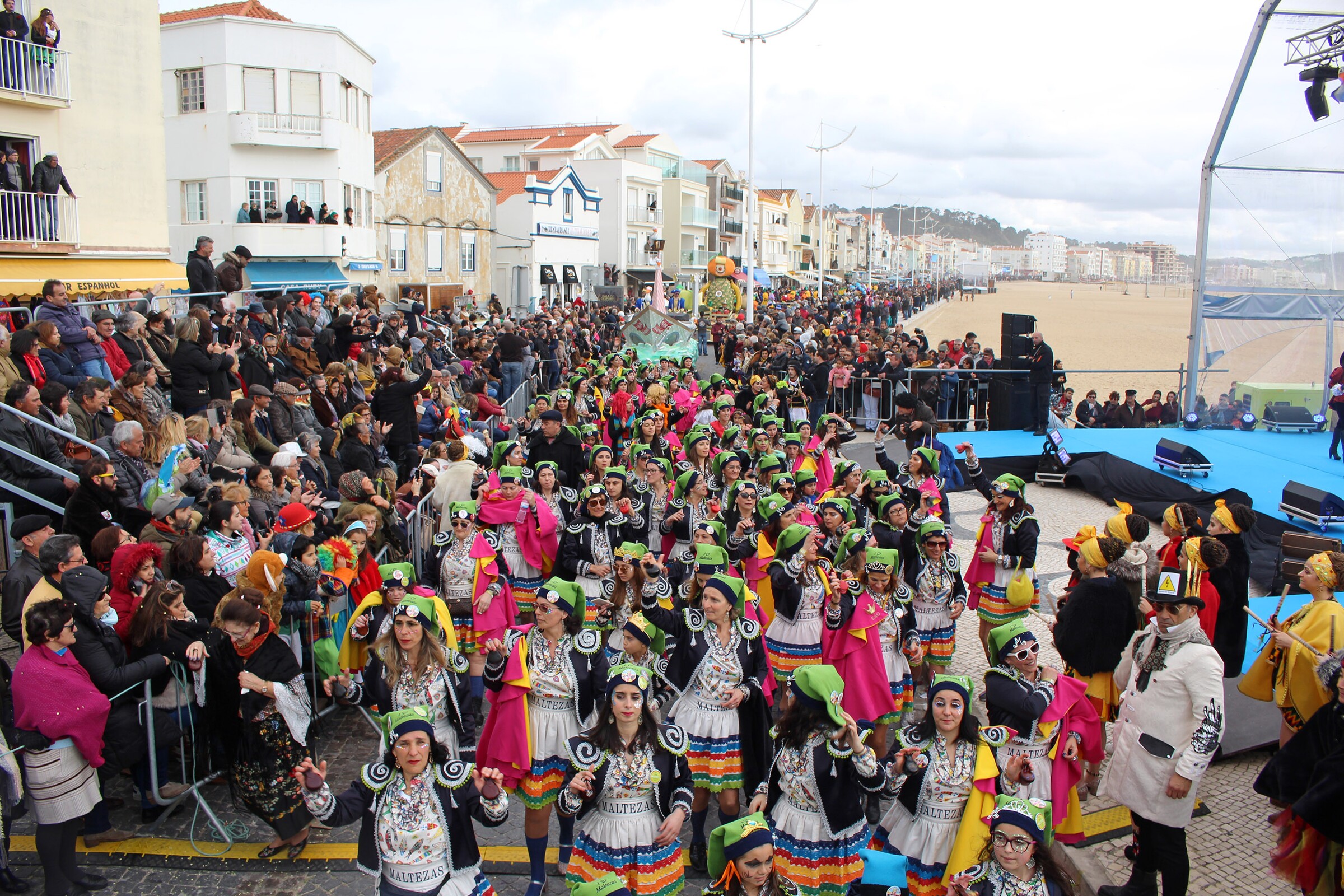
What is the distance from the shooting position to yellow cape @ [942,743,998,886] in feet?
13.6

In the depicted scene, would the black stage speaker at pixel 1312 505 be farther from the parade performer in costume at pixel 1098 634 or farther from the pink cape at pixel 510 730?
the pink cape at pixel 510 730

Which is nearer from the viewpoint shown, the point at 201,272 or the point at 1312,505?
the point at 1312,505

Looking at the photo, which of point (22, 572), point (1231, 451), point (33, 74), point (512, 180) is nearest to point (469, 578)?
point (22, 572)

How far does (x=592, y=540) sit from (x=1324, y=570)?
4.75m

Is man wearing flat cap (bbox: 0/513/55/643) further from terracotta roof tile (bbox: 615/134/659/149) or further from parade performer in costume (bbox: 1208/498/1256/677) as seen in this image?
terracotta roof tile (bbox: 615/134/659/149)

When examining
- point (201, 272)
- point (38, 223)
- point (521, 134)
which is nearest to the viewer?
point (201, 272)

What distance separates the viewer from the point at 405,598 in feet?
16.5

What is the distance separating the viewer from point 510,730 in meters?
4.98

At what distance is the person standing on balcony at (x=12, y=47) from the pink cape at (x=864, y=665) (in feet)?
55.8

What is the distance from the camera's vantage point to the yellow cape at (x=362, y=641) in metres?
5.57

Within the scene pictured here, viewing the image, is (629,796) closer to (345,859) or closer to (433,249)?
(345,859)

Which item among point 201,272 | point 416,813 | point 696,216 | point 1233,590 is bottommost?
point 416,813

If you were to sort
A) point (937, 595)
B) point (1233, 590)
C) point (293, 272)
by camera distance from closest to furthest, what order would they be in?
1. point (1233, 590)
2. point (937, 595)
3. point (293, 272)

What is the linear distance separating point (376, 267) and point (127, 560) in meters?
27.0
